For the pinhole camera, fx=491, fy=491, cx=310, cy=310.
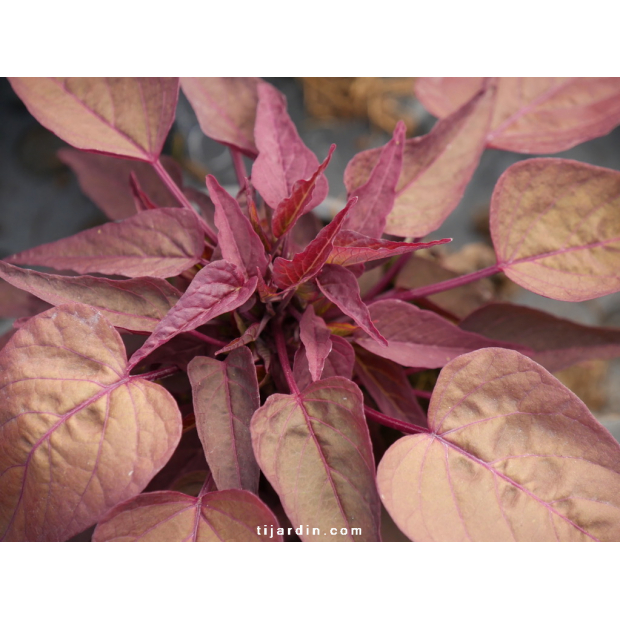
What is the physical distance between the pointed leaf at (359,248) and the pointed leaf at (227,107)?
0.20 metres

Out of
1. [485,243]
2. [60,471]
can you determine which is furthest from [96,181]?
[485,243]

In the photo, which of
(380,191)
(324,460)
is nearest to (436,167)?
(380,191)

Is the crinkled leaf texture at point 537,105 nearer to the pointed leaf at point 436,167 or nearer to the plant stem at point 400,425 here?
the pointed leaf at point 436,167

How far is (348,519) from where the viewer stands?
352 millimetres

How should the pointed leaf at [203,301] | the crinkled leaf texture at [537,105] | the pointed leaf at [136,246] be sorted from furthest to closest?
the crinkled leaf texture at [537,105], the pointed leaf at [136,246], the pointed leaf at [203,301]

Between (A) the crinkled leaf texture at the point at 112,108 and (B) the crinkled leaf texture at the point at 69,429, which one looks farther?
(A) the crinkled leaf texture at the point at 112,108

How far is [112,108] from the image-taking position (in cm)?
49

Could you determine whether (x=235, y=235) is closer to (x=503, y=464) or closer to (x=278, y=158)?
(x=278, y=158)

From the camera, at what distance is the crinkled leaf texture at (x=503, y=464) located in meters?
0.35

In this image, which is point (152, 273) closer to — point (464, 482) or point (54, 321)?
point (54, 321)

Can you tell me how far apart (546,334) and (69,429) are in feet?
1.50

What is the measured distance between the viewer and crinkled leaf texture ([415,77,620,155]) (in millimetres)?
538

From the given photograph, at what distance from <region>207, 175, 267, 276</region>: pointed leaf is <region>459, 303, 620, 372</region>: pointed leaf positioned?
0.26m

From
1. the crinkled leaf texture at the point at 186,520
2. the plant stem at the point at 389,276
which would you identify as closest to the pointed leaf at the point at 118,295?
the crinkled leaf texture at the point at 186,520
